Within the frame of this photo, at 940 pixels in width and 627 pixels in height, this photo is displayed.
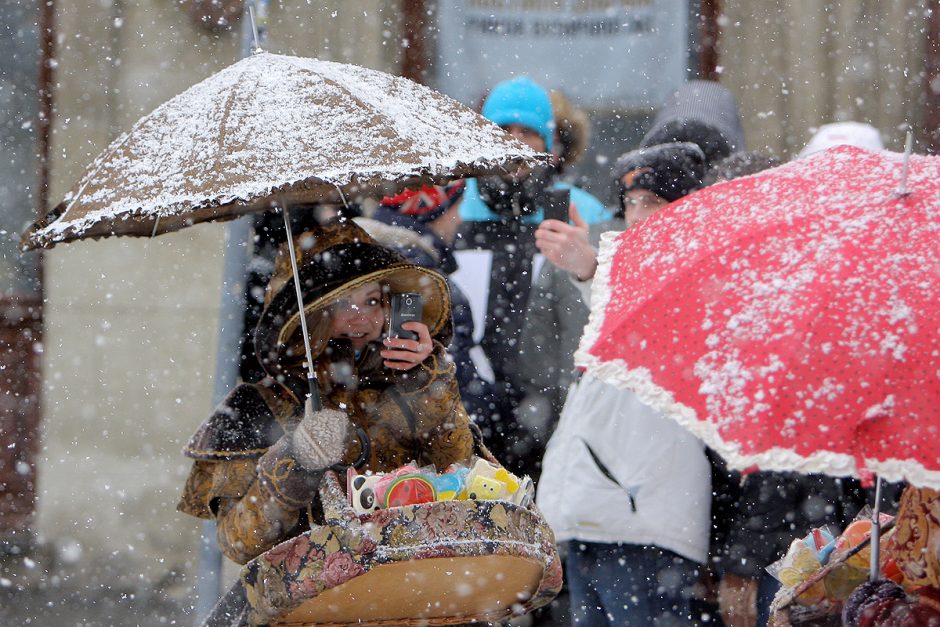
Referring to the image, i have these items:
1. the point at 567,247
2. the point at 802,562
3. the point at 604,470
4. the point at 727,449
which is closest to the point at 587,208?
the point at 567,247

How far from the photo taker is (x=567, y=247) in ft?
13.7

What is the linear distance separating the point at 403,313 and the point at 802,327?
54.7 inches

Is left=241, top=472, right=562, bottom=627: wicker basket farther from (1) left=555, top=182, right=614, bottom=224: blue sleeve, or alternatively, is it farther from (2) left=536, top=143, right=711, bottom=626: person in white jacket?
(1) left=555, top=182, right=614, bottom=224: blue sleeve

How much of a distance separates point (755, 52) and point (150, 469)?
14.5ft

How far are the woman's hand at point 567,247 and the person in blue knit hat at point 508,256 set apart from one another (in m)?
0.30

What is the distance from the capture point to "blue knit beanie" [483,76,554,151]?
488 centimetres

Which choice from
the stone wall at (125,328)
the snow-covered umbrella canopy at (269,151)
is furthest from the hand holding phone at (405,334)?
the stone wall at (125,328)

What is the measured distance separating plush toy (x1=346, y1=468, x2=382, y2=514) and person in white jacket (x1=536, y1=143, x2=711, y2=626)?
120 cm

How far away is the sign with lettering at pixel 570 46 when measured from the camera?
6.37 metres

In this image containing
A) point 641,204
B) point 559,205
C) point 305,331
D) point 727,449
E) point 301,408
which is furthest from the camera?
point 559,205

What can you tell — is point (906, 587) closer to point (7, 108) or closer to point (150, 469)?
point (150, 469)

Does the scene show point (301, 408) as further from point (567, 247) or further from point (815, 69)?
point (815, 69)

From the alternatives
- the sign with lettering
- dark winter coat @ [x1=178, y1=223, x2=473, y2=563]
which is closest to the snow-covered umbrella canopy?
dark winter coat @ [x1=178, y1=223, x2=473, y2=563]

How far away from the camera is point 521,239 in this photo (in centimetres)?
478
